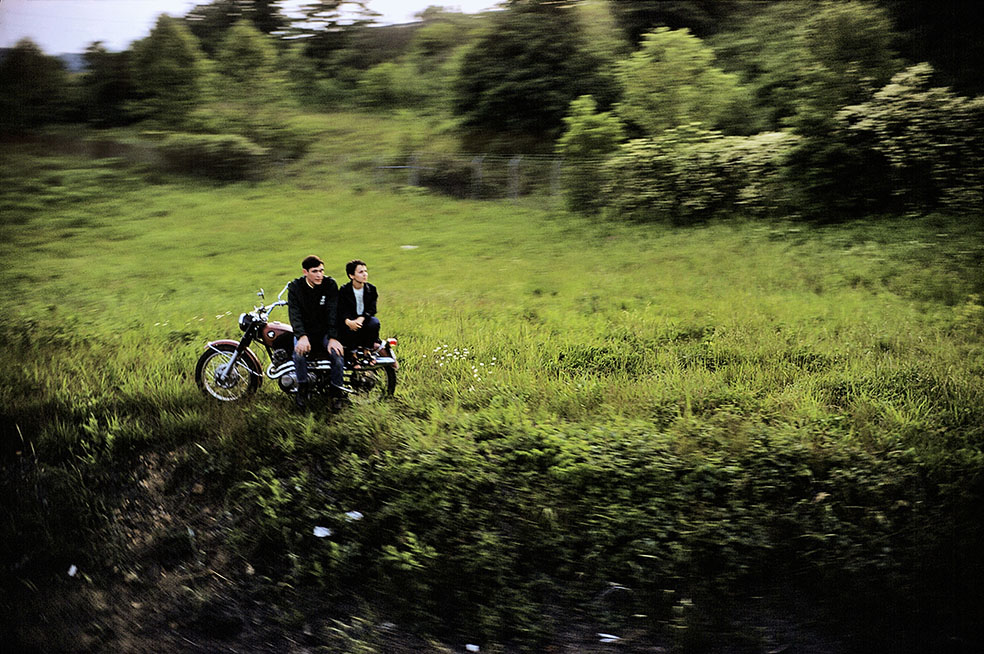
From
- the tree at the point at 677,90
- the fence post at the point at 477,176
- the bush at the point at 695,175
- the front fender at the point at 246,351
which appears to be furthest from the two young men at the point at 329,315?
the tree at the point at 677,90

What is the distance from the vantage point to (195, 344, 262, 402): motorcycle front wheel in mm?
6273

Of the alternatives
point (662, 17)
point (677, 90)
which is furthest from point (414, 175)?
point (662, 17)

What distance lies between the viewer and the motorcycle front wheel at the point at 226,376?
20.6 ft

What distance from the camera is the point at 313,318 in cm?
588

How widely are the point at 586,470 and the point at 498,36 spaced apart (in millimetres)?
12345

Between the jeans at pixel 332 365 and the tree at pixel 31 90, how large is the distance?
1141 centimetres

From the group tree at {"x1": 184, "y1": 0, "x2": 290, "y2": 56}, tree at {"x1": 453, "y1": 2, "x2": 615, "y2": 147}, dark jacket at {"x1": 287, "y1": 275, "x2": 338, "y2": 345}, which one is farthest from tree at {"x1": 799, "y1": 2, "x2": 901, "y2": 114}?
tree at {"x1": 184, "y1": 0, "x2": 290, "y2": 56}

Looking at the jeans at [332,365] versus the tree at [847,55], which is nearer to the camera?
the jeans at [332,365]

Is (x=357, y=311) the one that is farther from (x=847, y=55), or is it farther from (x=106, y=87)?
(x=106, y=87)

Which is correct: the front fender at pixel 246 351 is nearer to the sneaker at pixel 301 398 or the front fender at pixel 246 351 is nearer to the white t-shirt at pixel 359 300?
the sneaker at pixel 301 398

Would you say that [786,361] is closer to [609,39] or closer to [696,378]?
[696,378]

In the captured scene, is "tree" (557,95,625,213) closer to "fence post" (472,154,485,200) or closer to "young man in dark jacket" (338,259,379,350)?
"fence post" (472,154,485,200)

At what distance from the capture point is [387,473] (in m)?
5.48

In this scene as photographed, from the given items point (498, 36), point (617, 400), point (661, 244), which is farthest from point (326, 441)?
point (498, 36)
